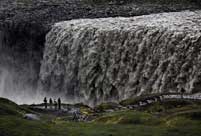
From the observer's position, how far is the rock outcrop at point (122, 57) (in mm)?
75938

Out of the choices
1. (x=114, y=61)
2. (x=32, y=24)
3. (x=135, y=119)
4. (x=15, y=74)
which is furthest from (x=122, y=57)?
(x=135, y=119)

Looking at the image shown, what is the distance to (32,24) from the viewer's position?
385ft

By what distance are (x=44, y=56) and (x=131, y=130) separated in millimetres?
72740

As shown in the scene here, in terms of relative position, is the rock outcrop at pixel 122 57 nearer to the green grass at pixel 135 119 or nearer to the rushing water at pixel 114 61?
the rushing water at pixel 114 61

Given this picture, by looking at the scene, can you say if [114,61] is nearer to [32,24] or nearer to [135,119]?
[32,24]

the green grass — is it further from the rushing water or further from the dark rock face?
the dark rock face

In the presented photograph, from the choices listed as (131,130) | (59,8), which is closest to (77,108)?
(131,130)

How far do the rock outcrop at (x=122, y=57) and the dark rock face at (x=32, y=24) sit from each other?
782 centimetres

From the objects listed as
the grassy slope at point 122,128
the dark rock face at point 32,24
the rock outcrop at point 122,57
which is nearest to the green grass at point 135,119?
the grassy slope at point 122,128

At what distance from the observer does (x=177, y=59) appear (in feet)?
251

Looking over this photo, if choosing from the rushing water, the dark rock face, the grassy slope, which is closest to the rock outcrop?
the rushing water

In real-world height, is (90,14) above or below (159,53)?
above

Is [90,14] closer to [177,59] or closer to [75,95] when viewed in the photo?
[75,95]

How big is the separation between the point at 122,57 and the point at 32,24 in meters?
35.6
